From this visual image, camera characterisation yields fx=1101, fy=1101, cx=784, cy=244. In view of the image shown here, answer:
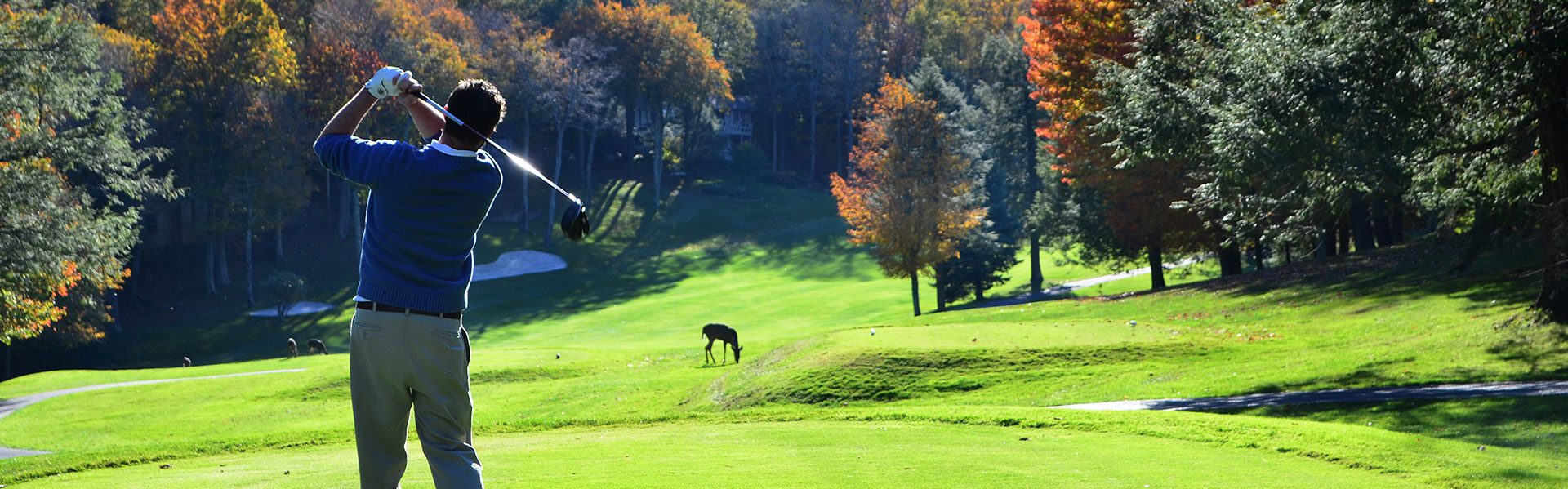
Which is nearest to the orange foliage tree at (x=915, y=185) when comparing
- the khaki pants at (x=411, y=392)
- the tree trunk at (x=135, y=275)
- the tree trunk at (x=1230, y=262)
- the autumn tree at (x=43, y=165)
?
the tree trunk at (x=1230, y=262)

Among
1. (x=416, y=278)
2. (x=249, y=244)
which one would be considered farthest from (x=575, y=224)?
(x=249, y=244)

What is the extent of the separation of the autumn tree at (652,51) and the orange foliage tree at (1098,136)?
32.6 meters

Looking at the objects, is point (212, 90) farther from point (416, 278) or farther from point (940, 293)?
point (416, 278)

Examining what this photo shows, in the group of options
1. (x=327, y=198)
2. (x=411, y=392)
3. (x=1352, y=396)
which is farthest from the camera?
(x=327, y=198)

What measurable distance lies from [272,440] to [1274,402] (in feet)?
39.9

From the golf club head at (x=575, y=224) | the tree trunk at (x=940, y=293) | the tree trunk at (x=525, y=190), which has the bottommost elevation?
the tree trunk at (x=940, y=293)

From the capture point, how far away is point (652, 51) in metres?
65.4

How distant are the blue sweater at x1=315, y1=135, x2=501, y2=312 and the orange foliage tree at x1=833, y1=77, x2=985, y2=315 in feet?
110

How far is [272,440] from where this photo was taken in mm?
12078

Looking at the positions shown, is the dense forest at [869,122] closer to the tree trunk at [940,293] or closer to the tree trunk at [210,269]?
the tree trunk at [210,269]

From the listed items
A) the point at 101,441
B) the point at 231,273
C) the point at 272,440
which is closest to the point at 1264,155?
the point at 272,440

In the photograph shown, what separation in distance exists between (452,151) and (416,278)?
1.97ft

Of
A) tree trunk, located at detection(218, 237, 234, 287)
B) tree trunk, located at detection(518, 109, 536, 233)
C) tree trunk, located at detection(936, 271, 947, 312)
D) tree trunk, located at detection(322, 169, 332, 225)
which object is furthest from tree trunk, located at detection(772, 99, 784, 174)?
tree trunk, located at detection(936, 271, 947, 312)

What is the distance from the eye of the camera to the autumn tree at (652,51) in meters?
65.3
